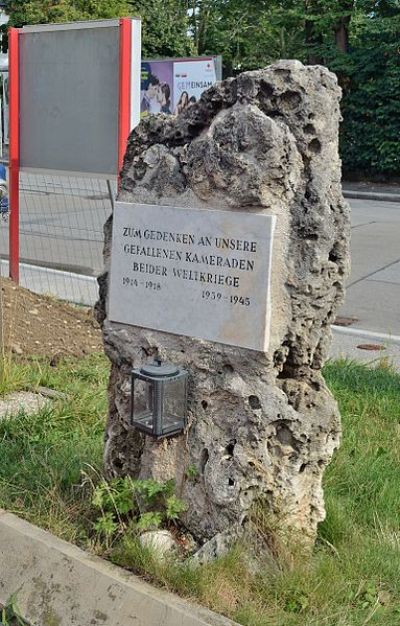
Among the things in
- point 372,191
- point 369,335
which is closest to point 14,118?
point 369,335

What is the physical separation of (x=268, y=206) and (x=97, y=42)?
4403mm

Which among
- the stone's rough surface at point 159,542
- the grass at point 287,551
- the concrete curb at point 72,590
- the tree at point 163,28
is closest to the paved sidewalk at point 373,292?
the grass at point 287,551

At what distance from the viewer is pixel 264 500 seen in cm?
331

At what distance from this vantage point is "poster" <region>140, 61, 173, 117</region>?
53.9 feet

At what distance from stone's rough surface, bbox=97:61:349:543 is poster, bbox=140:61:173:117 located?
13.2 meters

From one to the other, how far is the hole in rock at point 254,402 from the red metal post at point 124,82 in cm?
393

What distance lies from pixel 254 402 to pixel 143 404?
47 cm

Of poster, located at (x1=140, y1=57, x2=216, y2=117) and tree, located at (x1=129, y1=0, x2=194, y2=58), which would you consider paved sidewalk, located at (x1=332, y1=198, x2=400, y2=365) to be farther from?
tree, located at (x1=129, y1=0, x2=194, y2=58)

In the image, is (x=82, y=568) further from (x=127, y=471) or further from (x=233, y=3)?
(x=233, y=3)

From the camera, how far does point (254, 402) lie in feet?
10.8

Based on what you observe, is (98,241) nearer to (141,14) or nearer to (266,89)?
(266,89)

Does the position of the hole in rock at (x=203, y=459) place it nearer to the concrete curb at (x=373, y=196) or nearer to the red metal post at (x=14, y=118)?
the red metal post at (x=14, y=118)

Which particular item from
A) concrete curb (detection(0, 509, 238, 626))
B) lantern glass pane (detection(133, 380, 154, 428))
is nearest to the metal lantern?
lantern glass pane (detection(133, 380, 154, 428))

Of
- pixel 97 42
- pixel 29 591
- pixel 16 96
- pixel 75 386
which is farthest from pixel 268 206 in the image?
pixel 16 96
